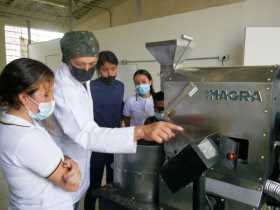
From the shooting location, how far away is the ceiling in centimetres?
574

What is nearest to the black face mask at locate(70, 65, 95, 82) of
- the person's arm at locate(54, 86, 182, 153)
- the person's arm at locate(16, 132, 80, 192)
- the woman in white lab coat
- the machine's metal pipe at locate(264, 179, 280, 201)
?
the woman in white lab coat

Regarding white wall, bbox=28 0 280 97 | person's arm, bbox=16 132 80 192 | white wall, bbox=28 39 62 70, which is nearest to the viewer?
person's arm, bbox=16 132 80 192

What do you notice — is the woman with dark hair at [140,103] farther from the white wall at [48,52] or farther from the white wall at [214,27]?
the white wall at [48,52]

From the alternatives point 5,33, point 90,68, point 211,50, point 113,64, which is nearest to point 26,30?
point 5,33

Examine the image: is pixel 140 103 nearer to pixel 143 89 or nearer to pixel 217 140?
pixel 143 89

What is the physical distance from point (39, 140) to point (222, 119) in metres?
0.58

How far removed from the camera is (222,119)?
34.3 inches

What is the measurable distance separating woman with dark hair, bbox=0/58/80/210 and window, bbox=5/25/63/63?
624 cm

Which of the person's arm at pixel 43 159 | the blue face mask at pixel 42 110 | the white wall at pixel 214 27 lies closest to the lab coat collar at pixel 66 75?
the blue face mask at pixel 42 110

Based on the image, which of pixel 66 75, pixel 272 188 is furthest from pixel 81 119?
pixel 272 188

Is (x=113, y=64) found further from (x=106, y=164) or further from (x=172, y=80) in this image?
(x=172, y=80)

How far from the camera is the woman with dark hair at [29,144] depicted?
0.72 m

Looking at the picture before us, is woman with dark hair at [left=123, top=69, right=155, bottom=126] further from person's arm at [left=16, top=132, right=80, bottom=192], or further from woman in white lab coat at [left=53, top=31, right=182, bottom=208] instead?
person's arm at [left=16, top=132, right=80, bottom=192]

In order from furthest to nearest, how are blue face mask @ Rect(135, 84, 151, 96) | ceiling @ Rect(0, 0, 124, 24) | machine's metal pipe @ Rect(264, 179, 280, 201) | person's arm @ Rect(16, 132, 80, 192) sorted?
ceiling @ Rect(0, 0, 124, 24) → blue face mask @ Rect(135, 84, 151, 96) → machine's metal pipe @ Rect(264, 179, 280, 201) → person's arm @ Rect(16, 132, 80, 192)
